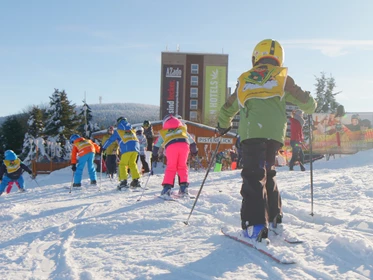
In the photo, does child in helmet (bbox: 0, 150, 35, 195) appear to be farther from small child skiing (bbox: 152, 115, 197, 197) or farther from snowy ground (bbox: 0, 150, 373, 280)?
small child skiing (bbox: 152, 115, 197, 197)

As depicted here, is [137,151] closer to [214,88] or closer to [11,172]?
[11,172]

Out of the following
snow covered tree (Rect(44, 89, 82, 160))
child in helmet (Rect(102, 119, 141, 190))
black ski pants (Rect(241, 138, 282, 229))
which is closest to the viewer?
black ski pants (Rect(241, 138, 282, 229))

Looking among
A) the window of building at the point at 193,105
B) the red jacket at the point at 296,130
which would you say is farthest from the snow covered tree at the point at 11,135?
the red jacket at the point at 296,130

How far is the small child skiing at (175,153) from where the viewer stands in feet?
21.9

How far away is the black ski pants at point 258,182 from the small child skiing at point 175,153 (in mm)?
3110

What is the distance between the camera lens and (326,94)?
4472cm

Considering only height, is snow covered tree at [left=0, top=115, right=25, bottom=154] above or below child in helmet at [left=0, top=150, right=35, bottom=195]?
below

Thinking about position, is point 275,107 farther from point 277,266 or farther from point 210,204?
point 210,204

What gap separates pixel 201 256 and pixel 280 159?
13.7 m

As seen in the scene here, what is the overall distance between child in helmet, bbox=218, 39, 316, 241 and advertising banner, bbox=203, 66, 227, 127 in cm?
6102

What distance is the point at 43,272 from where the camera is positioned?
266 cm

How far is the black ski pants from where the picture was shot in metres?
3.23

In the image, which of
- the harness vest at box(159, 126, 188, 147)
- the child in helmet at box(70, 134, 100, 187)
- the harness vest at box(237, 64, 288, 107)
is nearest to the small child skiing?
the harness vest at box(159, 126, 188, 147)

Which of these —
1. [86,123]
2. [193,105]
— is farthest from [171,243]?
[193,105]
